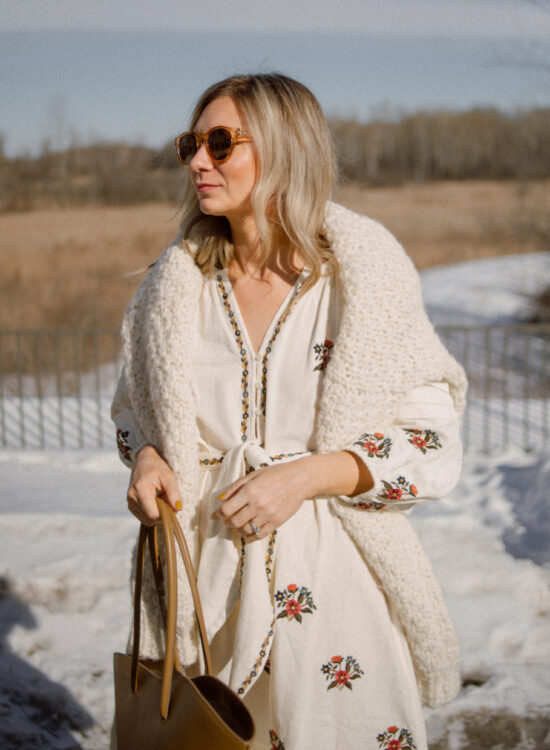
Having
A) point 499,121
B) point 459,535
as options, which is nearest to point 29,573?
point 459,535

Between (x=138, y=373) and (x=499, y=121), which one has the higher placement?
(x=499, y=121)

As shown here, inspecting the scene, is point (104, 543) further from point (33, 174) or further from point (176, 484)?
point (33, 174)

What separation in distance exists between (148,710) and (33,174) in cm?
3746

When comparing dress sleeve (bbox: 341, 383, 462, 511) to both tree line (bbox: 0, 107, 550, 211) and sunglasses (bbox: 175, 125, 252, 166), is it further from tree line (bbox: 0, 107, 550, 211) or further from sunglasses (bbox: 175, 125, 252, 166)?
tree line (bbox: 0, 107, 550, 211)

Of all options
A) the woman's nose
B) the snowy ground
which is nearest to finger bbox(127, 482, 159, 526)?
the woman's nose

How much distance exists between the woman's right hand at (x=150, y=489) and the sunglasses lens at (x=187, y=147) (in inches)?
22.0

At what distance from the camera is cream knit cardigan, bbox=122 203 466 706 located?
1284mm

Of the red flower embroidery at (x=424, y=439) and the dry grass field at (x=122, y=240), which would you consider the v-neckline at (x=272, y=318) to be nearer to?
the red flower embroidery at (x=424, y=439)

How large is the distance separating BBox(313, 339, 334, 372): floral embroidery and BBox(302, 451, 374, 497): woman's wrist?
0.16 m

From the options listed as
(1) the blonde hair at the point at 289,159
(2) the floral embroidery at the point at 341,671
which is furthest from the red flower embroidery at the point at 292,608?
(1) the blonde hair at the point at 289,159

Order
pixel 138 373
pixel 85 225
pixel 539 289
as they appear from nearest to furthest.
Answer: pixel 138 373, pixel 539 289, pixel 85 225

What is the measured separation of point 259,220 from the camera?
1.33m

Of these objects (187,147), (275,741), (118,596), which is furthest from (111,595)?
(187,147)

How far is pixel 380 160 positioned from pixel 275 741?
5124 centimetres
